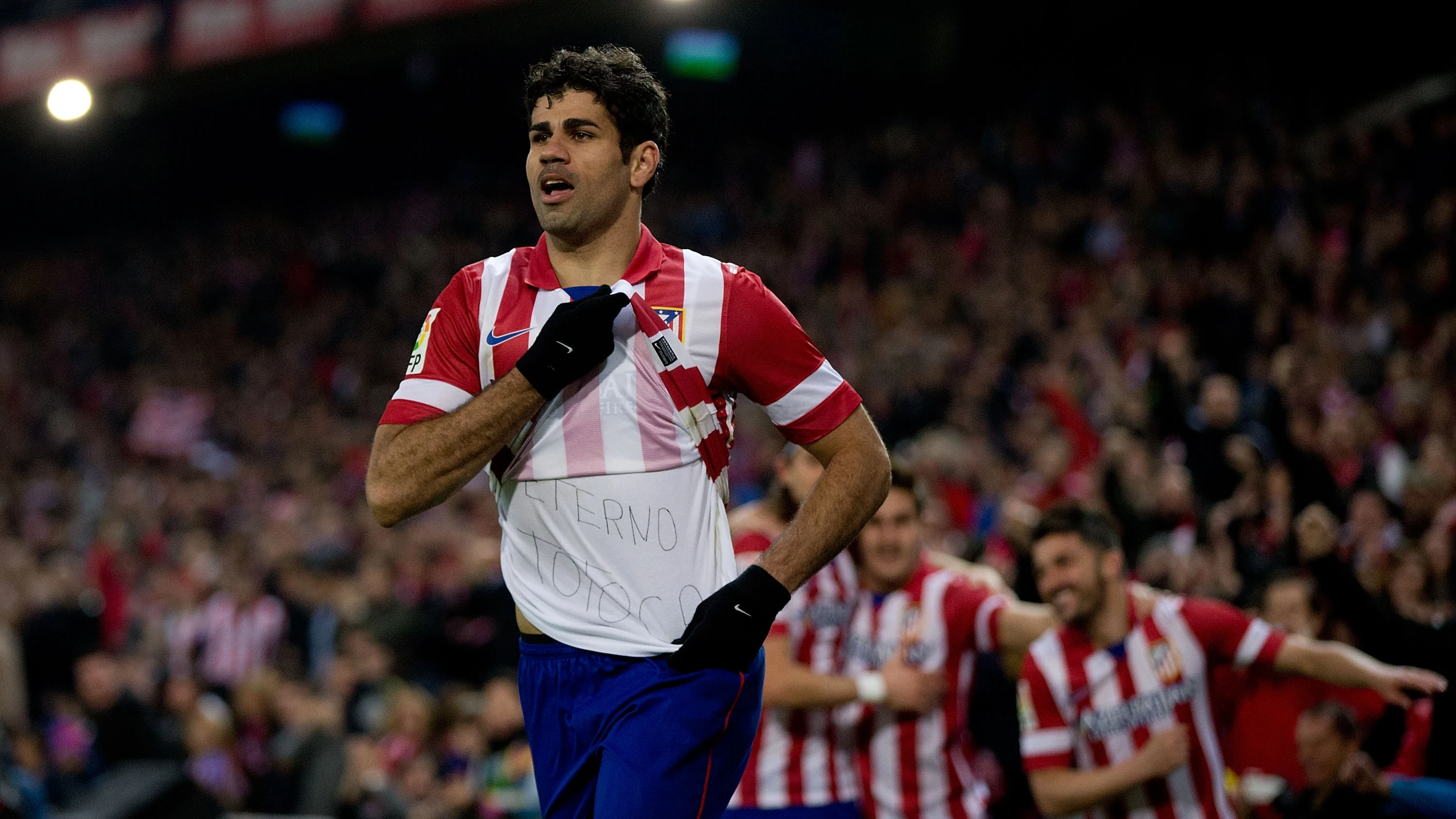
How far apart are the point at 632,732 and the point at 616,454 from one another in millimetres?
496

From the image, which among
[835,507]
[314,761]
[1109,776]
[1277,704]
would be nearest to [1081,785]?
[1109,776]

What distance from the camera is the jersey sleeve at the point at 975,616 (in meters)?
4.66

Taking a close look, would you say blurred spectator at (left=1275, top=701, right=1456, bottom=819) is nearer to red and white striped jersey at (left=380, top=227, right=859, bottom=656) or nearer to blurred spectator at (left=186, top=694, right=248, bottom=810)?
red and white striped jersey at (left=380, top=227, right=859, bottom=656)

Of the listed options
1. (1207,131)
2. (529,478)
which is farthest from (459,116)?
(529,478)

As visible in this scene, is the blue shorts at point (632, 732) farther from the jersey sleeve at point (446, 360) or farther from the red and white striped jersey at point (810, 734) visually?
the red and white striped jersey at point (810, 734)

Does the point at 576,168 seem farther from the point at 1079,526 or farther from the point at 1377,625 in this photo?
the point at 1377,625

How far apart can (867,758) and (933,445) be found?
5.50m

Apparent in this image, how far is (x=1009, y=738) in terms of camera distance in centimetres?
575

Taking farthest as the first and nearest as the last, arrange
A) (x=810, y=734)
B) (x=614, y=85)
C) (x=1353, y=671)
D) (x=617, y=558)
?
(x=810, y=734), (x=1353, y=671), (x=614, y=85), (x=617, y=558)

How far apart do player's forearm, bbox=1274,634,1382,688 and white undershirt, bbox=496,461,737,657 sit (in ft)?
7.20

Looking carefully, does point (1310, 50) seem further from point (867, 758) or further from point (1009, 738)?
point (867, 758)

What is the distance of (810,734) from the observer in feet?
15.3

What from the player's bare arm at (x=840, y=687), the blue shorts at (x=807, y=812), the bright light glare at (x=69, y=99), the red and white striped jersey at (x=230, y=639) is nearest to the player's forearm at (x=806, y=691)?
the player's bare arm at (x=840, y=687)

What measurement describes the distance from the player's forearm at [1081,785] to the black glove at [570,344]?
7.94ft
